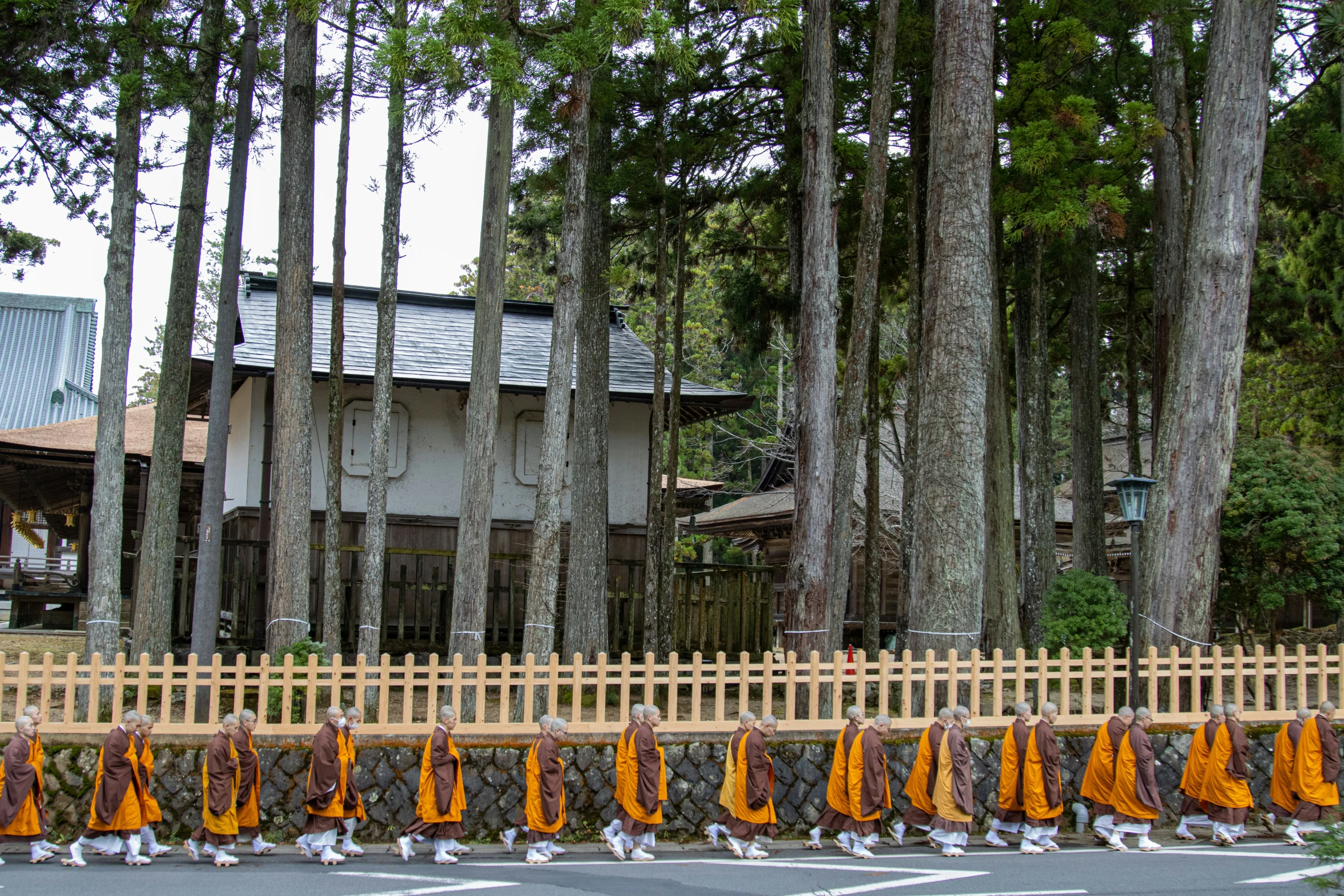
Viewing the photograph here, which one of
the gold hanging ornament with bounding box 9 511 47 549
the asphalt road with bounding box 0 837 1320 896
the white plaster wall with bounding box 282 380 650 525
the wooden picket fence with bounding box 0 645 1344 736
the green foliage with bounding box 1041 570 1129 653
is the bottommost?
the asphalt road with bounding box 0 837 1320 896

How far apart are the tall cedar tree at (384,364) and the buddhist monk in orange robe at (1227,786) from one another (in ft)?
26.5

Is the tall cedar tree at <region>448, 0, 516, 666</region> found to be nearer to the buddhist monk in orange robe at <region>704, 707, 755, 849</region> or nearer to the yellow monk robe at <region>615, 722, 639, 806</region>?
the yellow monk robe at <region>615, 722, 639, 806</region>

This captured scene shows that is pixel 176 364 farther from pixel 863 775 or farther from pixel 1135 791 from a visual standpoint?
pixel 1135 791

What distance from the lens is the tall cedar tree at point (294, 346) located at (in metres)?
11.7

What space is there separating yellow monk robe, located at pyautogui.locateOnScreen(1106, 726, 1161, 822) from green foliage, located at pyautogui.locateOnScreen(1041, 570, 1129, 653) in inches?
143

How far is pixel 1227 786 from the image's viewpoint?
10.3 m

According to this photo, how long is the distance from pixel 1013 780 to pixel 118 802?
7.77 m

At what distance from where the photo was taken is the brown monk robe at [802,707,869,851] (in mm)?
9750

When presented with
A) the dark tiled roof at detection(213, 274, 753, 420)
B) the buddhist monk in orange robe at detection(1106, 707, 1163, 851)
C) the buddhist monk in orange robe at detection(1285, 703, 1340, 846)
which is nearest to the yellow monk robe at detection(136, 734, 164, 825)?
the dark tiled roof at detection(213, 274, 753, 420)

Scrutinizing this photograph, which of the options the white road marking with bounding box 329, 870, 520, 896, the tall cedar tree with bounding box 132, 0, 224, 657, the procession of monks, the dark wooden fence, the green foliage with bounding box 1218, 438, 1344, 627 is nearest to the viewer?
the white road marking with bounding box 329, 870, 520, 896

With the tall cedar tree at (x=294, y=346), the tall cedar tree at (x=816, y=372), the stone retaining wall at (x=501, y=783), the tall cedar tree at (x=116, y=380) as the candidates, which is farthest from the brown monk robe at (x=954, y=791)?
the tall cedar tree at (x=116, y=380)

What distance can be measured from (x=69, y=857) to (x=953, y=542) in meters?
8.78

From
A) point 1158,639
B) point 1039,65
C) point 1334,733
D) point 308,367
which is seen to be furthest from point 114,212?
point 1334,733

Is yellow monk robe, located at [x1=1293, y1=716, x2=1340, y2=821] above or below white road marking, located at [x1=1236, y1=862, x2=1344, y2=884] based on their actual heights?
above
